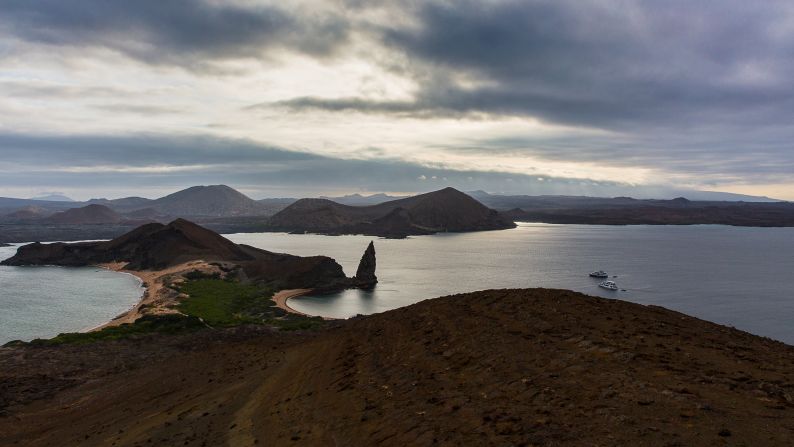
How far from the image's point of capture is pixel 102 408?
1067 inches

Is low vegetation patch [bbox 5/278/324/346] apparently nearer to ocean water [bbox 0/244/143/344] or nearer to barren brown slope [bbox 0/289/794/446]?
ocean water [bbox 0/244/143/344]

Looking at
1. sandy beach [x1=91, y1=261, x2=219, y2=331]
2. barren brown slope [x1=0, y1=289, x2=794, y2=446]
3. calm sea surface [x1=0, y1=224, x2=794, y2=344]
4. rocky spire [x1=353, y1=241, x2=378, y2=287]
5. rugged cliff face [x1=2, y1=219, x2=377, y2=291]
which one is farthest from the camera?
rocky spire [x1=353, y1=241, x2=378, y2=287]

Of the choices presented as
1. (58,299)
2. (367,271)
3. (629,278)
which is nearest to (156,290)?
(58,299)

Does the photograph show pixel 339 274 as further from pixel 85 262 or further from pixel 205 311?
pixel 85 262

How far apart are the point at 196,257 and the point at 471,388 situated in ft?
442

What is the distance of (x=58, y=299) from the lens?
97125 millimetres

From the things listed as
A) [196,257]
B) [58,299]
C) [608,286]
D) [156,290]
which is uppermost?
[196,257]

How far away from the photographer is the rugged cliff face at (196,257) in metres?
117

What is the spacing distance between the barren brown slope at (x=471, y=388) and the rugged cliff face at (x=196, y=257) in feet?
268

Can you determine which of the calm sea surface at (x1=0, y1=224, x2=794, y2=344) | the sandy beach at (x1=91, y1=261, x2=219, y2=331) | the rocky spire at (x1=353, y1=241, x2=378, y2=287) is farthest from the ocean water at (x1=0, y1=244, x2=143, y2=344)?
the rocky spire at (x1=353, y1=241, x2=378, y2=287)

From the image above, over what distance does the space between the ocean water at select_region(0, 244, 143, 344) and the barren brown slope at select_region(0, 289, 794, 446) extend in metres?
46.7

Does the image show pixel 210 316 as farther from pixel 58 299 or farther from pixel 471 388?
pixel 471 388

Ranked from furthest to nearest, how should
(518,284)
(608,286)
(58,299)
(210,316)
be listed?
(518,284) < (608,286) < (58,299) < (210,316)

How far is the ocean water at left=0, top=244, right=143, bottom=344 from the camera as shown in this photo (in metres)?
73.4
